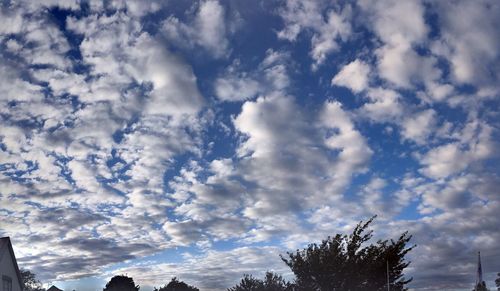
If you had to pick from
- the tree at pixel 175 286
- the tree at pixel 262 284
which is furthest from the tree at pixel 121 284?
the tree at pixel 262 284

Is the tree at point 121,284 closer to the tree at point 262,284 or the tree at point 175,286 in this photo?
the tree at point 175,286

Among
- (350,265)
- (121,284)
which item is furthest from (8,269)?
(121,284)

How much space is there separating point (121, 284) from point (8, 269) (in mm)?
74410

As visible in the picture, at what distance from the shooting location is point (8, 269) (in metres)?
44.2

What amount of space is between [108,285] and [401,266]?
91.4 meters

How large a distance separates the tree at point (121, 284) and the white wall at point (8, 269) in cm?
7162

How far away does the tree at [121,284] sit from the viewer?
374 feet

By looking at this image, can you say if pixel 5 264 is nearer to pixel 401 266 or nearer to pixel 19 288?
pixel 19 288

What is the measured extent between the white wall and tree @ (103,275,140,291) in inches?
2820

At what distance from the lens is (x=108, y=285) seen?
382 ft

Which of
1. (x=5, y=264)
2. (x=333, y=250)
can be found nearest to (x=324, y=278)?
(x=333, y=250)

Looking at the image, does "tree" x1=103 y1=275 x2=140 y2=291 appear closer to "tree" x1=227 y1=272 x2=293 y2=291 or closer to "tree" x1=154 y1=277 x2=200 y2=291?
"tree" x1=154 y1=277 x2=200 y2=291

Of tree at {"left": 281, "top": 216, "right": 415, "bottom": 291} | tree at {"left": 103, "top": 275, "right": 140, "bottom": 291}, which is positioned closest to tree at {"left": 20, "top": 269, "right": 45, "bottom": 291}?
tree at {"left": 103, "top": 275, "right": 140, "bottom": 291}

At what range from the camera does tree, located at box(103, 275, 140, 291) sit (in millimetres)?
113938
